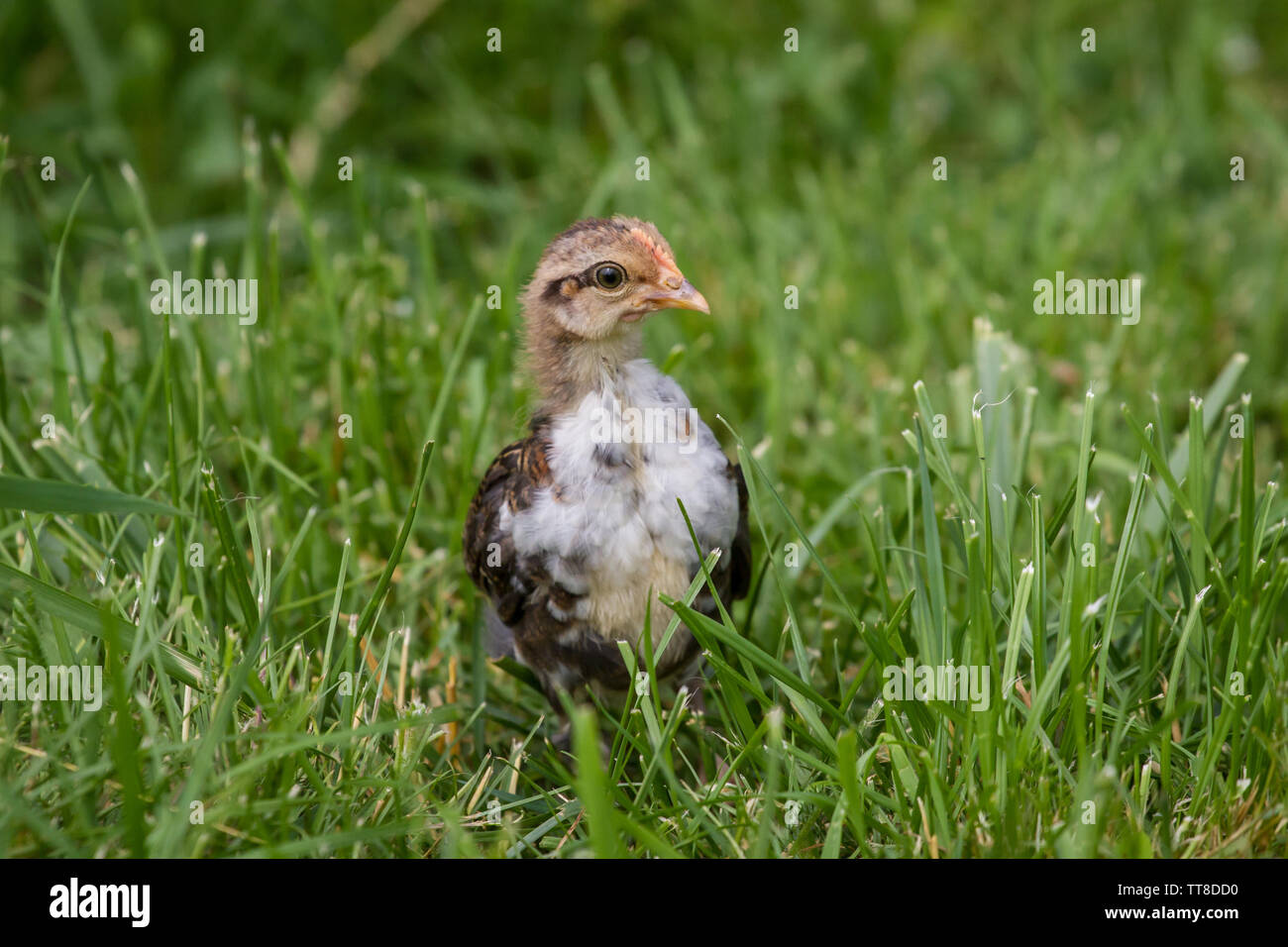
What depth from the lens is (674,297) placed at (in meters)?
2.97

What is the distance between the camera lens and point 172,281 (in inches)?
165

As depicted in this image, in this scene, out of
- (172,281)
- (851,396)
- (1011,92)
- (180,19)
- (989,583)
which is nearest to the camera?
Result: (989,583)

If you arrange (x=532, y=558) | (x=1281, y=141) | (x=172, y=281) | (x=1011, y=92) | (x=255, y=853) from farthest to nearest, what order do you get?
(x=1011, y=92) < (x=1281, y=141) < (x=172, y=281) < (x=532, y=558) < (x=255, y=853)

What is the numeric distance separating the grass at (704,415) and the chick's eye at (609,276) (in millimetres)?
549

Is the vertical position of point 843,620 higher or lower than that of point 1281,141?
lower

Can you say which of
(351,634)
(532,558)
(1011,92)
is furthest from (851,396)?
(1011,92)

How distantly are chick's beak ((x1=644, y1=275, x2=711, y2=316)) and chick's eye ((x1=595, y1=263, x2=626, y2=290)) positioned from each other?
82mm

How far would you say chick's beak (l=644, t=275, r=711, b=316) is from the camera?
2.97 meters

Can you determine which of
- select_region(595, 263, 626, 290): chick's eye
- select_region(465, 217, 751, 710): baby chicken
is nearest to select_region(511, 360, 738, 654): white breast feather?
select_region(465, 217, 751, 710): baby chicken

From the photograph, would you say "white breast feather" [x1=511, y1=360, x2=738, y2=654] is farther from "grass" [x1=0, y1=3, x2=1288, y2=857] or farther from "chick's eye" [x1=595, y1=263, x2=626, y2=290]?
"chick's eye" [x1=595, y1=263, x2=626, y2=290]

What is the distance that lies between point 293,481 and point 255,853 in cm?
147
